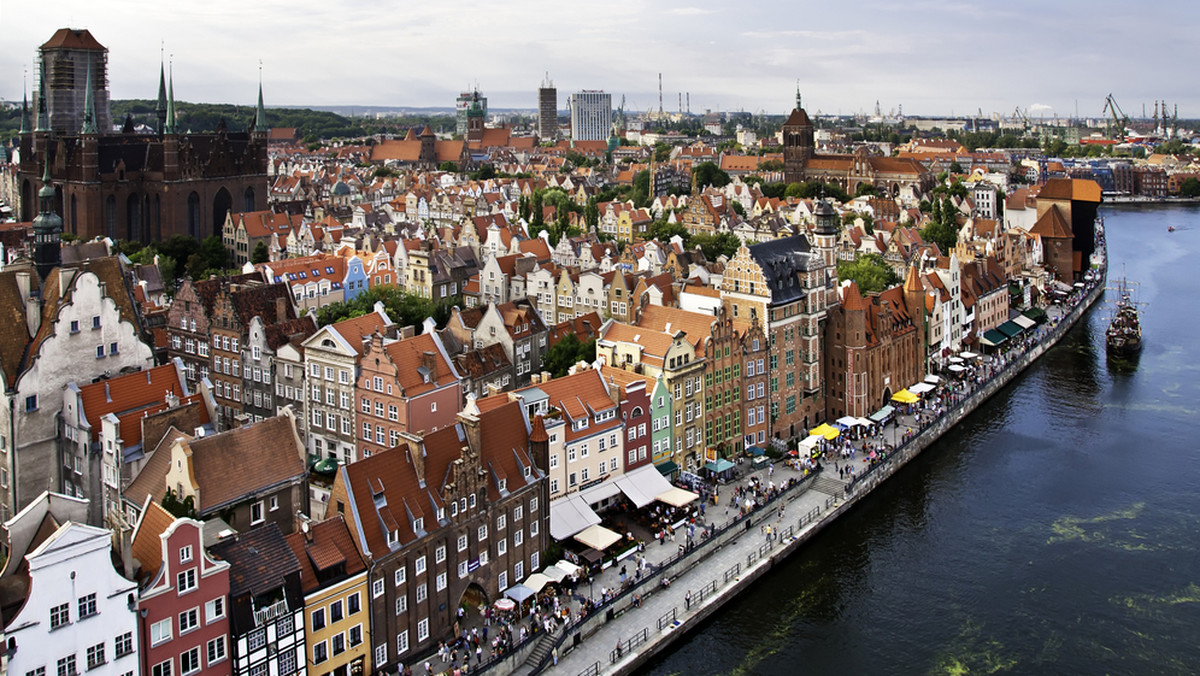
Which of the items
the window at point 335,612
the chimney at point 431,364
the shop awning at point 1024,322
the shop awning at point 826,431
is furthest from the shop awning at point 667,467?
the shop awning at point 1024,322

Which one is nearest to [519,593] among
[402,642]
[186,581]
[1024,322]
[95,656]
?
[402,642]

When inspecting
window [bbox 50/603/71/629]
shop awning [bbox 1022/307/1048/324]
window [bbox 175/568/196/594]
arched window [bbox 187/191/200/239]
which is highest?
arched window [bbox 187/191/200/239]

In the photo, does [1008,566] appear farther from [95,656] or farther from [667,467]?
[95,656]

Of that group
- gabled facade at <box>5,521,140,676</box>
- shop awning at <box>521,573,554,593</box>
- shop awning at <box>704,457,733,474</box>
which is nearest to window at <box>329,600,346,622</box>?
gabled facade at <box>5,521,140,676</box>

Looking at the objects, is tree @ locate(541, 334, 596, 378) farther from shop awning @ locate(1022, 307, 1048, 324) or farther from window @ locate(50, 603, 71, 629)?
shop awning @ locate(1022, 307, 1048, 324)

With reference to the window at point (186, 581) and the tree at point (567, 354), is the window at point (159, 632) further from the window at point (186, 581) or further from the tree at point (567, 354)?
the tree at point (567, 354)
